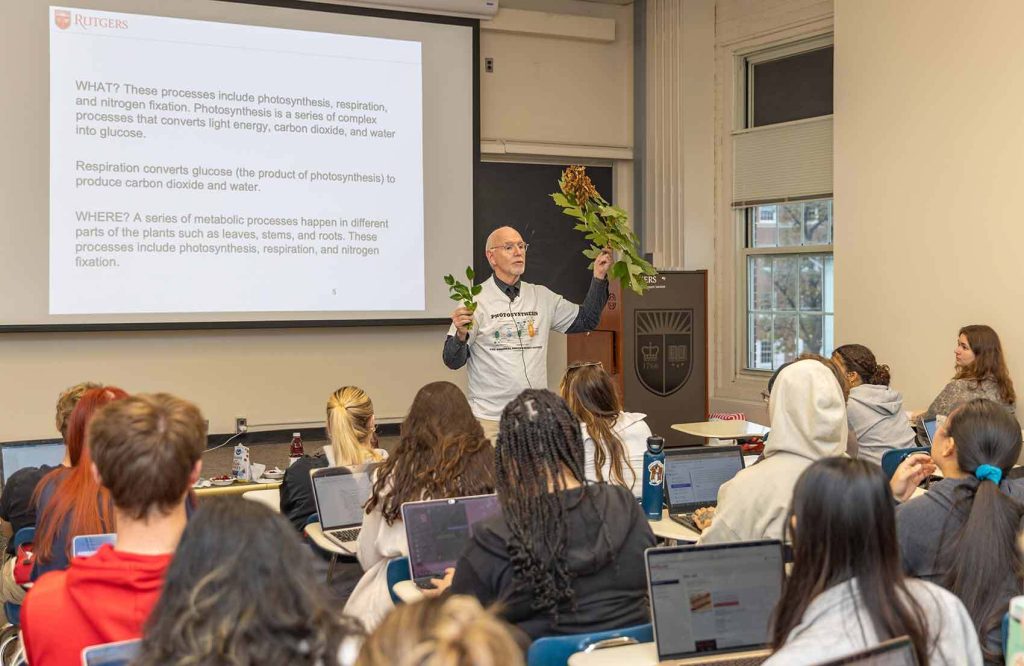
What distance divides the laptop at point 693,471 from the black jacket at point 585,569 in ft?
4.67

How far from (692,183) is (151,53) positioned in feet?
14.2

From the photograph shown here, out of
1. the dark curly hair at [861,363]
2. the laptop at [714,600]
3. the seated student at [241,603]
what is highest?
the dark curly hair at [861,363]

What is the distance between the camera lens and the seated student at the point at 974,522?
224cm

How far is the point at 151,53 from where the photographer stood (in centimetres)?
688

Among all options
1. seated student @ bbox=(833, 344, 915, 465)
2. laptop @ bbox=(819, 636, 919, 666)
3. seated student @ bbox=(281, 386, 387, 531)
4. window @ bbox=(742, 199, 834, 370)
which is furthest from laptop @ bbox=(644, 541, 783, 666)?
window @ bbox=(742, 199, 834, 370)

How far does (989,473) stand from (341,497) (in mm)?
2147

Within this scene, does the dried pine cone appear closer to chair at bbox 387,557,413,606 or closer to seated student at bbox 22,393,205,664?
chair at bbox 387,557,413,606

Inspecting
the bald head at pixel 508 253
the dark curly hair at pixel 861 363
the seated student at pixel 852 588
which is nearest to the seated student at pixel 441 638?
the seated student at pixel 852 588

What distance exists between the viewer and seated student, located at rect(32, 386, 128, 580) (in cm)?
262

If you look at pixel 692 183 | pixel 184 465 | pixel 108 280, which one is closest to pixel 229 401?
pixel 108 280

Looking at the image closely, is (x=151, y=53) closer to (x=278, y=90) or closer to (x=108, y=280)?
(x=278, y=90)

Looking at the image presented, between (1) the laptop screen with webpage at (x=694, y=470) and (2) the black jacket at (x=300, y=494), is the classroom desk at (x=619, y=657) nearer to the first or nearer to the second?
(1) the laptop screen with webpage at (x=694, y=470)

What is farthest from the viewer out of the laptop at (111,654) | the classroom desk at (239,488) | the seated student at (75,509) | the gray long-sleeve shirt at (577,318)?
the gray long-sleeve shirt at (577,318)

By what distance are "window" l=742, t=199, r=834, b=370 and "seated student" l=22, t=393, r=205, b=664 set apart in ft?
21.7
